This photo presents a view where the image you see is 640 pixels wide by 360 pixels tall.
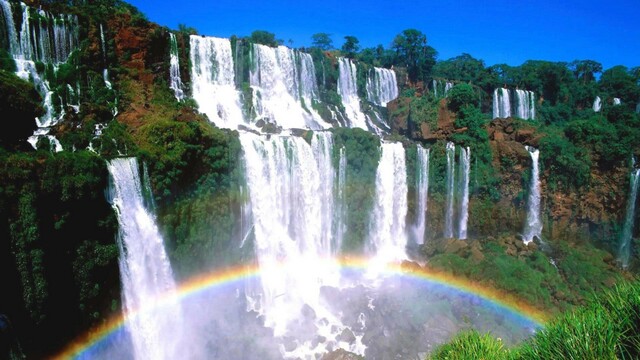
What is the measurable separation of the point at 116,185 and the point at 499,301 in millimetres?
17491

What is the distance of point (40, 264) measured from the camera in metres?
12.1

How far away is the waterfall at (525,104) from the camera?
41938 millimetres

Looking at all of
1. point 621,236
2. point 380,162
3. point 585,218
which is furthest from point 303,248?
A: point 621,236

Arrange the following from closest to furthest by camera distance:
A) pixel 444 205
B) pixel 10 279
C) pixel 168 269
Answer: pixel 10 279
pixel 168 269
pixel 444 205

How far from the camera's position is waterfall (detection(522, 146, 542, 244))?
2733cm

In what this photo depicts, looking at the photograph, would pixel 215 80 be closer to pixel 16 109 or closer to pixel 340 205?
pixel 340 205

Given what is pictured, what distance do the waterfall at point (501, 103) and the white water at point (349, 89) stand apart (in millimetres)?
14971

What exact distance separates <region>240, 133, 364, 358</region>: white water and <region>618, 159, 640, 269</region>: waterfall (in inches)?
769

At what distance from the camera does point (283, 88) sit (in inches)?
1193

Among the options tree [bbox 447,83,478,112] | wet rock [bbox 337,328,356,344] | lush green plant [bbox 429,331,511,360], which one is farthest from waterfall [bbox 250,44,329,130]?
lush green plant [bbox 429,331,511,360]

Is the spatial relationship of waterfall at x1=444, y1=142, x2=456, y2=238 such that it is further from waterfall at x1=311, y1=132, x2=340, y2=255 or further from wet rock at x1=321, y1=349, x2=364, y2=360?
wet rock at x1=321, y1=349, x2=364, y2=360

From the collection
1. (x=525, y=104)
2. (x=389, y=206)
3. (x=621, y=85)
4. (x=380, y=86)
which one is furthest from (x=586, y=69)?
(x=389, y=206)

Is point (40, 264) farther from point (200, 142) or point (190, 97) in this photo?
point (190, 97)

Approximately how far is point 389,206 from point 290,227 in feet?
23.2
